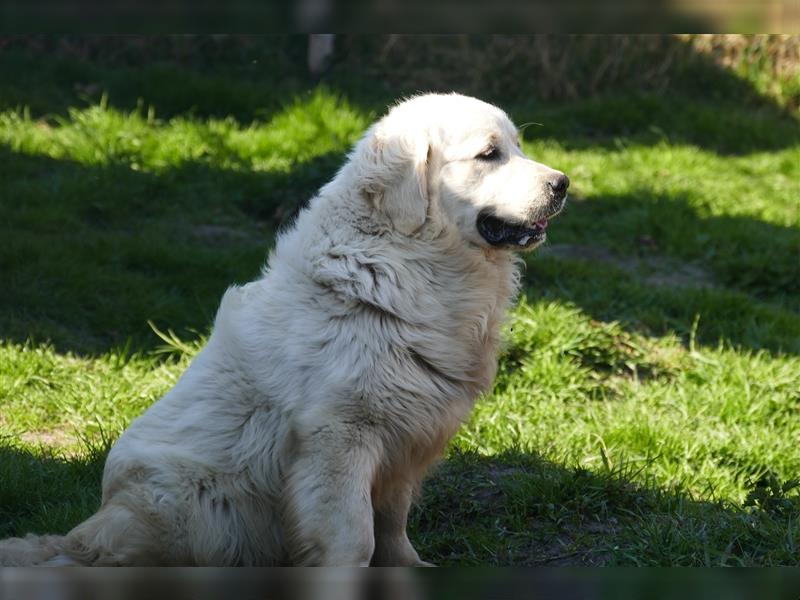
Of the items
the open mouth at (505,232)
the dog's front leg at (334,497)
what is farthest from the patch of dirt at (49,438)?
the open mouth at (505,232)

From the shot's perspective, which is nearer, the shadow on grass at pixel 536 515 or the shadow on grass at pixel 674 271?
the shadow on grass at pixel 536 515

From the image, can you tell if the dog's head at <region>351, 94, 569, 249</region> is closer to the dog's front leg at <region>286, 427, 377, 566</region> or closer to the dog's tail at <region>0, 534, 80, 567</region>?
the dog's front leg at <region>286, 427, 377, 566</region>

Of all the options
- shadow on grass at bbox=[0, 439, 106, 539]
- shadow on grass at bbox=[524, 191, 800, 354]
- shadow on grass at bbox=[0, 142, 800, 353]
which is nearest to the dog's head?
shadow on grass at bbox=[0, 439, 106, 539]

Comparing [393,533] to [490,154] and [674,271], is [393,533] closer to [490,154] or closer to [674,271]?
[490,154]

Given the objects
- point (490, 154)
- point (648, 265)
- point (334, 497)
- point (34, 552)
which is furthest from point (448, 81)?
point (34, 552)

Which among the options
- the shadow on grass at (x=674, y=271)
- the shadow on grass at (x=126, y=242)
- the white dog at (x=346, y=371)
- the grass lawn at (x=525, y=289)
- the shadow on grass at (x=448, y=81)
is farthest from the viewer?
the shadow on grass at (x=448, y=81)

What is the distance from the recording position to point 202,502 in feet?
11.2

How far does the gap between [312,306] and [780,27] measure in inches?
114

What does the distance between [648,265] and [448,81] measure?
434cm

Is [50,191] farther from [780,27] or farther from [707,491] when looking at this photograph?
[780,27]

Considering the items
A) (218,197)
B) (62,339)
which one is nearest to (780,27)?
(62,339)

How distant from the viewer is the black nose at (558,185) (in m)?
3.67

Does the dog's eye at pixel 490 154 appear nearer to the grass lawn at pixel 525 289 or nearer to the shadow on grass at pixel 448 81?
the grass lawn at pixel 525 289

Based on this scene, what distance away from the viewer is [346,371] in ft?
11.1
